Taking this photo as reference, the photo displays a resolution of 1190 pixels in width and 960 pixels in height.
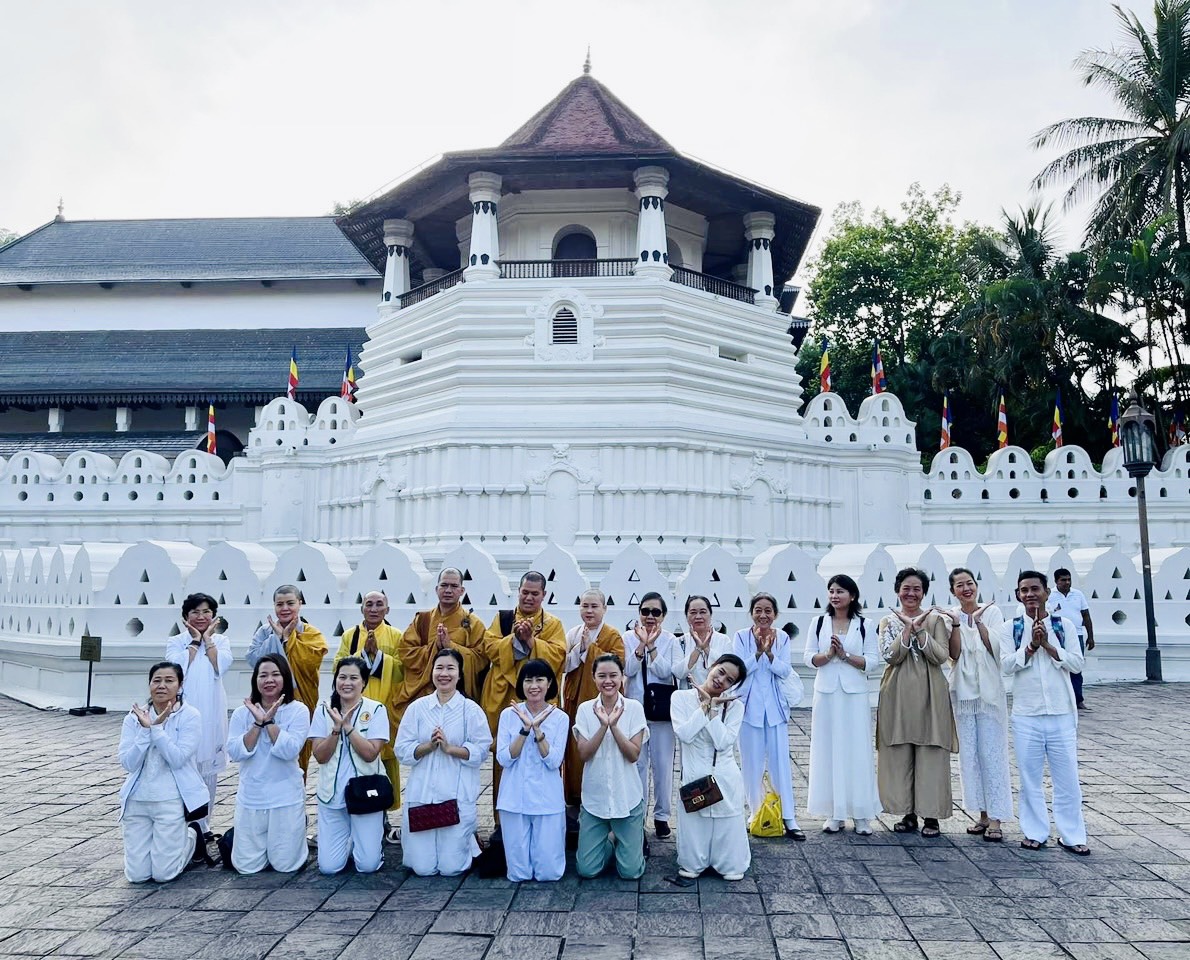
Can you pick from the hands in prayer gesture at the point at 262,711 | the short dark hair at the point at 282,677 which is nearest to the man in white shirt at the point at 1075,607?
the short dark hair at the point at 282,677

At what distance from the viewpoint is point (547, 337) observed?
19328 millimetres

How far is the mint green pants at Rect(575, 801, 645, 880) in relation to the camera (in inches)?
221

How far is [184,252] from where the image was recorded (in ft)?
118

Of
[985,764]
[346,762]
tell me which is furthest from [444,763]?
[985,764]

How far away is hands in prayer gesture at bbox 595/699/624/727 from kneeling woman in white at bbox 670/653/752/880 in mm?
374

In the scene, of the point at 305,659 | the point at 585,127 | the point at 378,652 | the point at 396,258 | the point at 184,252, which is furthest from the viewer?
the point at 184,252

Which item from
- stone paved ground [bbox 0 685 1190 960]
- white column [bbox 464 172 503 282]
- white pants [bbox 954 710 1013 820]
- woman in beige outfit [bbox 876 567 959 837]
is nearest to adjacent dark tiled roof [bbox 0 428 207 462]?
white column [bbox 464 172 503 282]

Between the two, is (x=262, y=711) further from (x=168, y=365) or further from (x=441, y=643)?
(x=168, y=365)

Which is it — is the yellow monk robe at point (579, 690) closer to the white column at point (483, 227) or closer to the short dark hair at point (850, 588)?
the short dark hair at point (850, 588)

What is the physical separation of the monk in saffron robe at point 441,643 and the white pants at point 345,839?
98 centimetres

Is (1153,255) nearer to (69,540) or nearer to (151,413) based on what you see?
(69,540)

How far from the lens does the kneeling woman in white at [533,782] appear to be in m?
5.64

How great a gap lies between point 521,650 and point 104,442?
84.4ft

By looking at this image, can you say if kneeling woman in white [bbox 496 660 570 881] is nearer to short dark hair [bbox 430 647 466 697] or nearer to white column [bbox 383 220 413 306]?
short dark hair [bbox 430 647 466 697]
